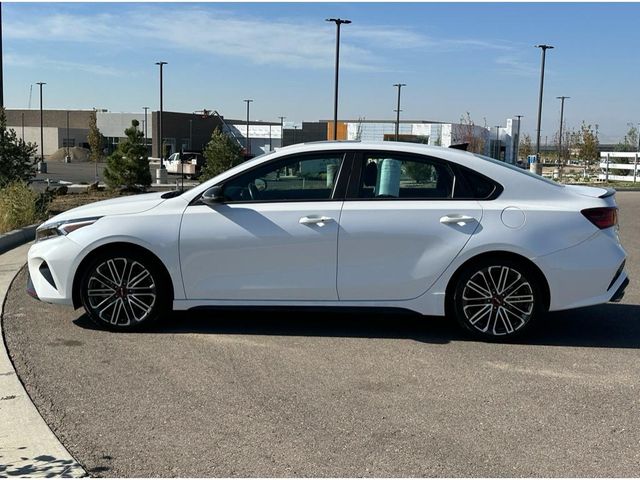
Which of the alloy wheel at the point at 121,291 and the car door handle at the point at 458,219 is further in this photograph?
the alloy wheel at the point at 121,291

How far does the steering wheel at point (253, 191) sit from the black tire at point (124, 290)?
1.00 metres

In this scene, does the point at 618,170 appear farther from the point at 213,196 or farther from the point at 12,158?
the point at 213,196

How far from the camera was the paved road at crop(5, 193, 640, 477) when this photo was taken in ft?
12.2

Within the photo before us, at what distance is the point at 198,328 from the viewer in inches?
247

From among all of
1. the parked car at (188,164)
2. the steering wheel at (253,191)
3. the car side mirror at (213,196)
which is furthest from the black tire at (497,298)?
the parked car at (188,164)

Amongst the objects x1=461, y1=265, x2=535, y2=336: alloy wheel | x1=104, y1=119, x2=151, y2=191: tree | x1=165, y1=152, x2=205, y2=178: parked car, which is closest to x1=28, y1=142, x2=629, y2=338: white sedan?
x1=461, y1=265, x2=535, y2=336: alloy wheel

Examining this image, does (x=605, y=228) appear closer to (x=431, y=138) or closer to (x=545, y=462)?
(x=545, y=462)

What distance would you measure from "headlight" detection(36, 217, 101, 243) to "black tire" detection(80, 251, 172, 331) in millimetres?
314

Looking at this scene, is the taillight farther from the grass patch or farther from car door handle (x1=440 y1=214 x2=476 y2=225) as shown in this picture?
the grass patch

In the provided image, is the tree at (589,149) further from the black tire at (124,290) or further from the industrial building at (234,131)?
the black tire at (124,290)

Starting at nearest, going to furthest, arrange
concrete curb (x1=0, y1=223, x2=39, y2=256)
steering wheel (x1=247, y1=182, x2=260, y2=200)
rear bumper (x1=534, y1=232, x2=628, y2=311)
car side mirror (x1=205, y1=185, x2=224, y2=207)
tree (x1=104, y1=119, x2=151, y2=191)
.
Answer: rear bumper (x1=534, y1=232, x2=628, y2=311) → car side mirror (x1=205, y1=185, x2=224, y2=207) → steering wheel (x1=247, y1=182, x2=260, y2=200) → concrete curb (x1=0, y1=223, x2=39, y2=256) → tree (x1=104, y1=119, x2=151, y2=191)

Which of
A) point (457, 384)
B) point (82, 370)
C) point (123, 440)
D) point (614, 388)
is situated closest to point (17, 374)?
point (82, 370)

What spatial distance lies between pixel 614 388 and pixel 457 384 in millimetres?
Result: 1085

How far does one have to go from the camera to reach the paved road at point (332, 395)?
147 inches
